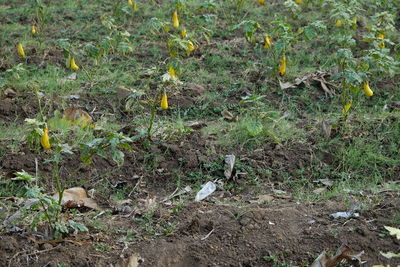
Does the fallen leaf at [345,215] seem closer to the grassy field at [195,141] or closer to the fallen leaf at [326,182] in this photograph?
the grassy field at [195,141]

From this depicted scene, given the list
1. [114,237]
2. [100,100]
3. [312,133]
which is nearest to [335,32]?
[312,133]

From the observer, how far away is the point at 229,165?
16.7 feet

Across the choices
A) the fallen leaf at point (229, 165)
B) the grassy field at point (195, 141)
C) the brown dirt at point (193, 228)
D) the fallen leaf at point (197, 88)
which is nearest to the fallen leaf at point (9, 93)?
the grassy field at point (195, 141)

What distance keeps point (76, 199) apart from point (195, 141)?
1.28 metres

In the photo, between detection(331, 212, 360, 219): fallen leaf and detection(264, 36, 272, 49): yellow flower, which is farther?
detection(264, 36, 272, 49): yellow flower

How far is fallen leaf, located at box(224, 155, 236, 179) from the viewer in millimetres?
5023

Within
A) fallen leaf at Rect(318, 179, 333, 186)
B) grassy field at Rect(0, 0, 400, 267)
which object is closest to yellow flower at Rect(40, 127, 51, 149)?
grassy field at Rect(0, 0, 400, 267)

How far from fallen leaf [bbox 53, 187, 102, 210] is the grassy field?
1cm

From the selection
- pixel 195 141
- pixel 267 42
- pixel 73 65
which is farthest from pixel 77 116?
pixel 267 42

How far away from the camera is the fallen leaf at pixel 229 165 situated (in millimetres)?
5023

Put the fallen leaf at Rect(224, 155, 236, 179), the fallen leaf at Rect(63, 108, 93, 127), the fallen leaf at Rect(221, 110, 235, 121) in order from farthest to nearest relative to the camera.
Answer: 1. the fallen leaf at Rect(221, 110, 235, 121)
2. the fallen leaf at Rect(63, 108, 93, 127)
3. the fallen leaf at Rect(224, 155, 236, 179)

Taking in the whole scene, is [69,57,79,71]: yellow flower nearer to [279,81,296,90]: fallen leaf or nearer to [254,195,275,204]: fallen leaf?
[279,81,296,90]: fallen leaf

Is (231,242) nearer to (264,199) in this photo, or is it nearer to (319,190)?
(264,199)

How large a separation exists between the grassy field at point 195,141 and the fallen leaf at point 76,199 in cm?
1
